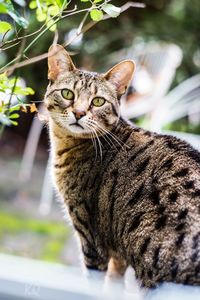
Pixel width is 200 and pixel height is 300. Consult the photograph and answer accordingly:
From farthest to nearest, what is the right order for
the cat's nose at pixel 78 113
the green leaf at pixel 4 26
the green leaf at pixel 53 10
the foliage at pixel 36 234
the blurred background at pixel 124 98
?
the blurred background at pixel 124 98
the foliage at pixel 36 234
the cat's nose at pixel 78 113
the green leaf at pixel 53 10
the green leaf at pixel 4 26

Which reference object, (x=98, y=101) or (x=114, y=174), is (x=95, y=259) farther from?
(x=98, y=101)

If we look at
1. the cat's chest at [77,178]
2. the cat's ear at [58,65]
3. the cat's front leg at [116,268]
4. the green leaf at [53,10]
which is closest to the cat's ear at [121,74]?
the cat's ear at [58,65]

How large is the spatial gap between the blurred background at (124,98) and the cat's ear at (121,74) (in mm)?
1342

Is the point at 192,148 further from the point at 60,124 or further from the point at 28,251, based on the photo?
the point at 28,251

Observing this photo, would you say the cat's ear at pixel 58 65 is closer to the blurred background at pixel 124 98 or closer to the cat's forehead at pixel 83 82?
the cat's forehead at pixel 83 82

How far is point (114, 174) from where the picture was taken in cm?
181

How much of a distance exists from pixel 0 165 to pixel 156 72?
1.44m

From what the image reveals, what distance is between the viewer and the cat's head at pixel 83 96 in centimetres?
183

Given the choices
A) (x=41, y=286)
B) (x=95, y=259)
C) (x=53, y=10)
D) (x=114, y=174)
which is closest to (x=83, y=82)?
(x=114, y=174)

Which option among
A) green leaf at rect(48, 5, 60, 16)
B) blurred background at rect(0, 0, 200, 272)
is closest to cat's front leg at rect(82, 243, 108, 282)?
green leaf at rect(48, 5, 60, 16)

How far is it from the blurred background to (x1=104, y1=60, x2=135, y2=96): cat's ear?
4.40 feet

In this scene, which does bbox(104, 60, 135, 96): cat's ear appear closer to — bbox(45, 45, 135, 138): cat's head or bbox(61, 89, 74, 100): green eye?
bbox(45, 45, 135, 138): cat's head

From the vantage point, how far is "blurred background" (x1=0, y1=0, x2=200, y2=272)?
11.4 ft

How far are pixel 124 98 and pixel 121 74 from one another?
1.75 m
